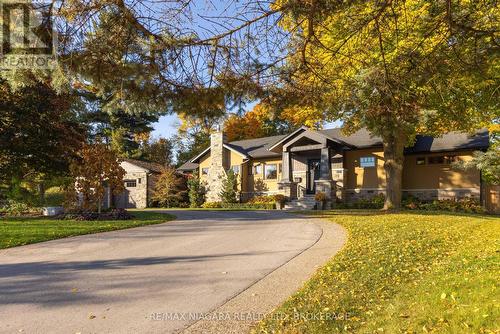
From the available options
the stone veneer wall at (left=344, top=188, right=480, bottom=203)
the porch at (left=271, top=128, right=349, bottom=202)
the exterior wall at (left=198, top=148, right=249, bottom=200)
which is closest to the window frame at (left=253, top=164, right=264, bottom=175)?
the exterior wall at (left=198, top=148, right=249, bottom=200)

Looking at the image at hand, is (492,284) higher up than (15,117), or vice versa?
(15,117)

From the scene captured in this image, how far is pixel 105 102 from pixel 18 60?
A: 138cm

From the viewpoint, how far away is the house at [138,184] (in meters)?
31.2

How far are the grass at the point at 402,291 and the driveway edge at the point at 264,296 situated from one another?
0.19 m

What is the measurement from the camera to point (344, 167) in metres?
24.9

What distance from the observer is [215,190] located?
29359 mm

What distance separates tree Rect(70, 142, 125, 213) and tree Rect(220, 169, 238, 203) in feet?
39.2

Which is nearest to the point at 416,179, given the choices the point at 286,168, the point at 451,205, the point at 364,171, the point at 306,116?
the point at 451,205

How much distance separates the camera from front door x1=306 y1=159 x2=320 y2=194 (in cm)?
2570

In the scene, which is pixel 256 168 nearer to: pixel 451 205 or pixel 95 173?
pixel 451 205

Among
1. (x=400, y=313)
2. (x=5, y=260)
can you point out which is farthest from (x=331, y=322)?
(x=5, y=260)

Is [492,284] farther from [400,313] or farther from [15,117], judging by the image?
[15,117]

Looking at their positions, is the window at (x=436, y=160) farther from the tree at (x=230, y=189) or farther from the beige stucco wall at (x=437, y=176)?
the tree at (x=230, y=189)

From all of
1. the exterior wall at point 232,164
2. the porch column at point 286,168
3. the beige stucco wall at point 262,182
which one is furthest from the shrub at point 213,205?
the porch column at point 286,168
